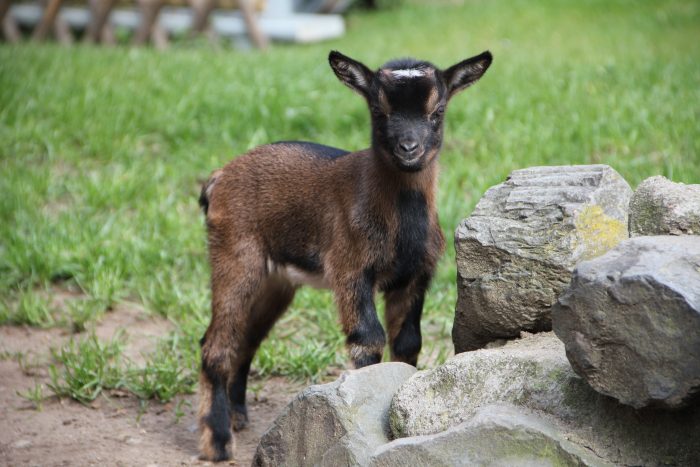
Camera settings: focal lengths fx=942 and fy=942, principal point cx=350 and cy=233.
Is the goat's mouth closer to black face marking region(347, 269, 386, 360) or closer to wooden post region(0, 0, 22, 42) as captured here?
black face marking region(347, 269, 386, 360)

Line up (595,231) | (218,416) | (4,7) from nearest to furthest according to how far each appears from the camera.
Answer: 1. (595,231)
2. (218,416)
3. (4,7)

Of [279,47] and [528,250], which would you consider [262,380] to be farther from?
[279,47]

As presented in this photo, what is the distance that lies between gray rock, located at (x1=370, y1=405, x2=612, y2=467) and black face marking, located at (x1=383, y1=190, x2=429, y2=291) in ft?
4.78

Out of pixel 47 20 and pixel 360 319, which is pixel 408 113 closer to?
pixel 360 319

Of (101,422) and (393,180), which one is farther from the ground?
(393,180)

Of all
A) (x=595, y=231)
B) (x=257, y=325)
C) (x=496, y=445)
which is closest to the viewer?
(x=496, y=445)

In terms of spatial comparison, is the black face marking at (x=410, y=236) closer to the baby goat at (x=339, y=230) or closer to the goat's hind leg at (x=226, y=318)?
the baby goat at (x=339, y=230)

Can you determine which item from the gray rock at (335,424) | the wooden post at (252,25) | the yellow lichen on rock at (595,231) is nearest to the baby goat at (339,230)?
the gray rock at (335,424)

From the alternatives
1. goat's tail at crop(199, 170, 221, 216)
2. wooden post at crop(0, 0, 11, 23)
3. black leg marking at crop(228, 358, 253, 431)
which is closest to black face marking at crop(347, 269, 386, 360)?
black leg marking at crop(228, 358, 253, 431)

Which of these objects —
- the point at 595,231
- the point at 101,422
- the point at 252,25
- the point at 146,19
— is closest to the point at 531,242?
the point at 595,231

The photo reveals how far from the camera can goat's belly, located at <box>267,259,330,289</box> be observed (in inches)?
201

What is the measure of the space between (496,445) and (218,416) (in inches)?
85.7

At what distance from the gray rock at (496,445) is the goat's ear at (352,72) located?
2053 millimetres

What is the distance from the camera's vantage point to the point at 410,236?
4.77 metres
